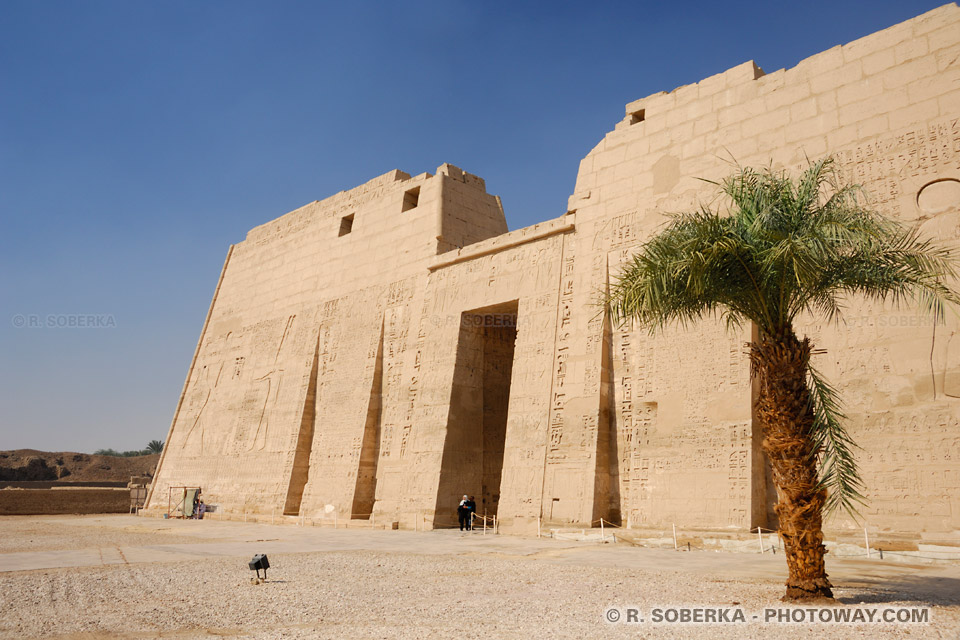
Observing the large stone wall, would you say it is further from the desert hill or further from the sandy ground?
the desert hill

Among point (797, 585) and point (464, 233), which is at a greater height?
point (464, 233)

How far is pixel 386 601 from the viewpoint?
5.07m

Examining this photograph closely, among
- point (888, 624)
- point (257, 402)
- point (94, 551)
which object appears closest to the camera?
point (888, 624)

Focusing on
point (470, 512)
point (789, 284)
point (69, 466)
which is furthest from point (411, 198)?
point (69, 466)

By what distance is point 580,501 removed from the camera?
10.0m

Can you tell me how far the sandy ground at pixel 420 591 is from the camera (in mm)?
4105

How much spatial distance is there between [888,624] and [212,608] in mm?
4164

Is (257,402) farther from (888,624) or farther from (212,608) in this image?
(888,624)

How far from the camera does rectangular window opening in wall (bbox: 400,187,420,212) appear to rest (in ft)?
50.0

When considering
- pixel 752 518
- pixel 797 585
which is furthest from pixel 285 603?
pixel 752 518

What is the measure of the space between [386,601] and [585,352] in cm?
631

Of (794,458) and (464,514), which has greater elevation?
(794,458)

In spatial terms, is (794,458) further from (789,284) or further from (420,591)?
(420,591)

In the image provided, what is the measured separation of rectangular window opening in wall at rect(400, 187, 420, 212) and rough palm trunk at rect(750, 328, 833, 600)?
35.7 ft
